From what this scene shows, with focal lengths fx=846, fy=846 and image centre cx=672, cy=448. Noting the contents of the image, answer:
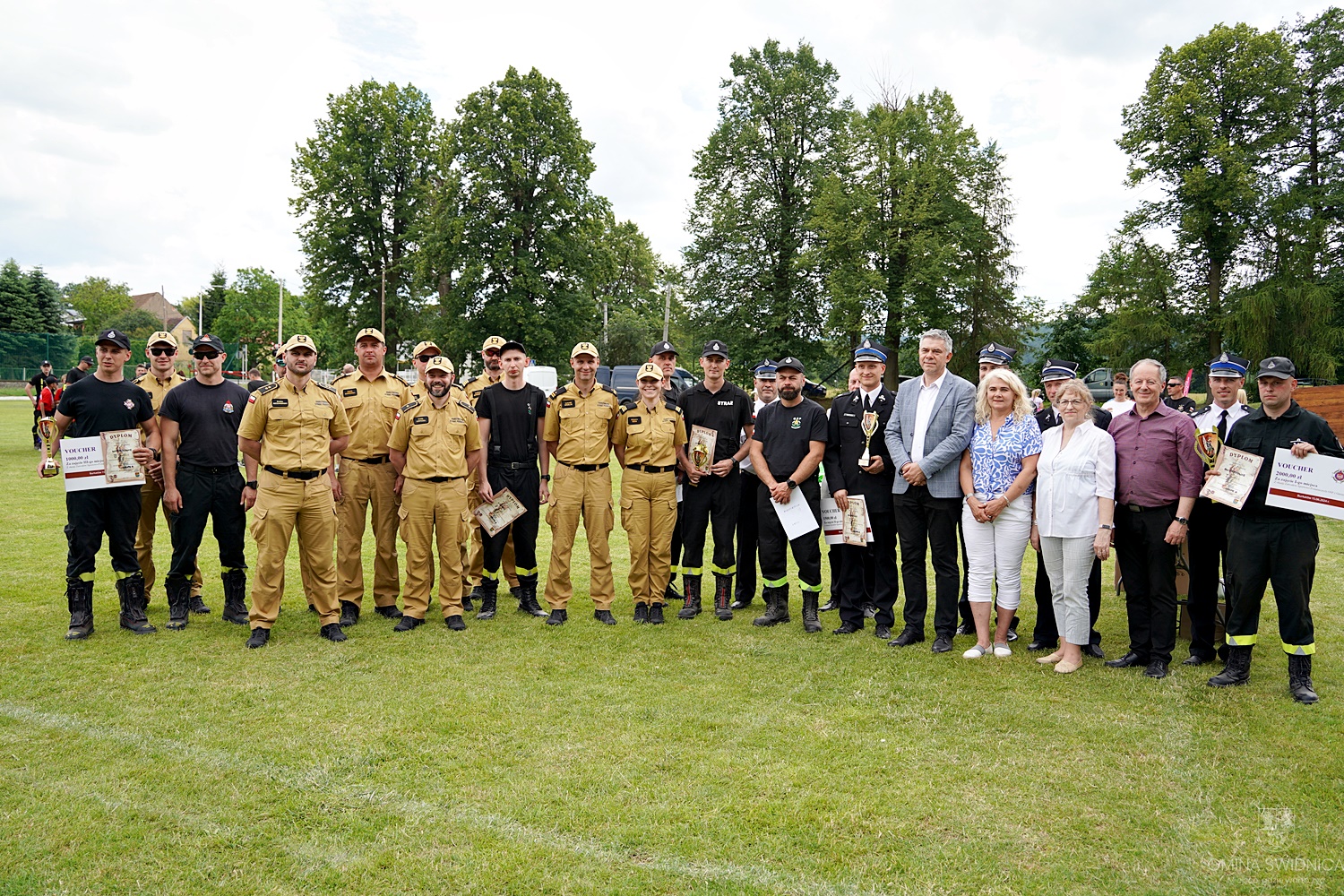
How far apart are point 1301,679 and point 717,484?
4.06 meters

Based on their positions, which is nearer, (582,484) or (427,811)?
(427,811)

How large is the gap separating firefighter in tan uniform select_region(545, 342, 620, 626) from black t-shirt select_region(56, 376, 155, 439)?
301cm

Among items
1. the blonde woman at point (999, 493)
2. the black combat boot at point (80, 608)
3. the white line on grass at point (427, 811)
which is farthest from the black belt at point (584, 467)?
the black combat boot at point (80, 608)

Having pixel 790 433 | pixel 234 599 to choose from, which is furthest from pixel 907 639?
pixel 234 599

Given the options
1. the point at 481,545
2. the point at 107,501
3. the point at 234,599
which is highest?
Result: the point at 107,501

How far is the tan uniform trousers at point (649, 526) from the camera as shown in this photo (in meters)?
6.73

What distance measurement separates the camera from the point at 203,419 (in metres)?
6.28

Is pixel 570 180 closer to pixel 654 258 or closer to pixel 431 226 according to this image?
pixel 431 226

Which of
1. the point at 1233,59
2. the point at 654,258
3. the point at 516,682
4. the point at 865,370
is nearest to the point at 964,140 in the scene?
the point at 1233,59

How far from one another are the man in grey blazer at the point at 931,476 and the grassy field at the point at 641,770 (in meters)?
0.41

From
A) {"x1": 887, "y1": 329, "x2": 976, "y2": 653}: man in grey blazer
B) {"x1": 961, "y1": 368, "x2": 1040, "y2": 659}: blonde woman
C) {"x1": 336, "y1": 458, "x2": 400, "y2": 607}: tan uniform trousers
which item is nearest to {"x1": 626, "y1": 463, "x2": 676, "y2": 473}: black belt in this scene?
{"x1": 887, "y1": 329, "x2": 976, "y2": 653}: man in grey blazer

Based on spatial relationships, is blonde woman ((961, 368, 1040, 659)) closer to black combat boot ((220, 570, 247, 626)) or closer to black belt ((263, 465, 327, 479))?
black belt ((263, 465, 327, 479))

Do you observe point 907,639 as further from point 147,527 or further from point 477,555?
point 147,527

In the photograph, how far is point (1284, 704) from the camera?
487cm
